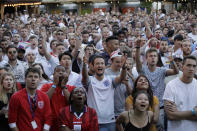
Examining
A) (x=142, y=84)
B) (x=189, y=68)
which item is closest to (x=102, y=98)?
(x=142, y=84)

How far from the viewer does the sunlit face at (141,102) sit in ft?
14.1

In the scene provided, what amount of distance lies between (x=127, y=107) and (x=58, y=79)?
1.15 m

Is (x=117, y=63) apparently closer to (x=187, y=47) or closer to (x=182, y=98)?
(x=182, y=98)

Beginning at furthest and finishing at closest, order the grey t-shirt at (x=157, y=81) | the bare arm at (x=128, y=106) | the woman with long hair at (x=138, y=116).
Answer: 1. the grey t-shirt at (x=157, y=81)
2. the bare arm at (x=128, y=106)
3. the woman with long hair at (x=138, y=116)

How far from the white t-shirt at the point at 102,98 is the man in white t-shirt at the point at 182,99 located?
1.01 meters

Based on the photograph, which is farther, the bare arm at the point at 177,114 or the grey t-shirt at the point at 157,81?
the grey t-shirt at the point at 157,81

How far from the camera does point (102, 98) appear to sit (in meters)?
4.88

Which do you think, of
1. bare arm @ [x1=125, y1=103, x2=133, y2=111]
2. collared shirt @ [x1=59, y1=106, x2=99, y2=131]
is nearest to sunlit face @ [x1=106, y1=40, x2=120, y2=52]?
bare arm @ [x1=125, y1=103, x2=133, y2=111]

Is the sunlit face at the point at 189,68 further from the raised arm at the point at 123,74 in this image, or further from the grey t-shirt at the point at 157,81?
the grey t-shirt at the point at 157,81

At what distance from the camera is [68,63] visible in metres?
5.60

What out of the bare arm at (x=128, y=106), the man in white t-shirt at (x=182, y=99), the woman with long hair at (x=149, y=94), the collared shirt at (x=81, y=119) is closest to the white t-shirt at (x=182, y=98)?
the man in white t-shirt at (x=182, y=99)

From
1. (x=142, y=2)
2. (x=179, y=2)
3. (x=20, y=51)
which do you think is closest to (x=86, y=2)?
(x=142, y=2)

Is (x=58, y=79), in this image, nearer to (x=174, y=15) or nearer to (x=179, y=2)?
(x=174, y=15)

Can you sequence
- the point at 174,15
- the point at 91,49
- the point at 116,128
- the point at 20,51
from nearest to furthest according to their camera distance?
the point at 116,128 < the point at 91,49 < the point at 20,51 < the point at 174,15
